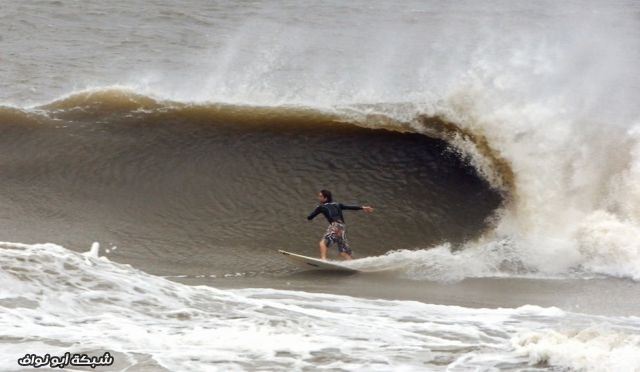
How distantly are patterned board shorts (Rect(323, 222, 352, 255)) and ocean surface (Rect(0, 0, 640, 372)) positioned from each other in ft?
0.98

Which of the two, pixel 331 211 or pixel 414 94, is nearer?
pixel 331 211

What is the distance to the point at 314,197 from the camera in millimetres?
13539

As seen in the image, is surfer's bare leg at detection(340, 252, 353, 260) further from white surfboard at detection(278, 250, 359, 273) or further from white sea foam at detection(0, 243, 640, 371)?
white sea foam at detection(0, 243, 640, 371)

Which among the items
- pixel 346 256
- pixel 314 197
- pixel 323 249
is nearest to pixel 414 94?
pixel 314 197

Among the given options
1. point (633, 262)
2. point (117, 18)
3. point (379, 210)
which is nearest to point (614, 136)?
point (633, 262)

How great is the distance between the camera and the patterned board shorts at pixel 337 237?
38.9ft

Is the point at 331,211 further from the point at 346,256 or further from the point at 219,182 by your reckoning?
the point at 219,182

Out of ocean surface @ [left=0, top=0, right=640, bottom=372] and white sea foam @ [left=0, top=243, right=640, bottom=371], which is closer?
white sea foam @ [left=0, top=243, right=640, bottom=371]

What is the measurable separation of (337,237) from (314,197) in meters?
1.79

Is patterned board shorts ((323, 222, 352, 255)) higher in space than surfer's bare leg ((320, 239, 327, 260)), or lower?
higher

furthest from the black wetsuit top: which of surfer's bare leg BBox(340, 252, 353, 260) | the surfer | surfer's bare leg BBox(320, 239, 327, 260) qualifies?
surfer's bare leg BBox(340, 252, 353, 260)

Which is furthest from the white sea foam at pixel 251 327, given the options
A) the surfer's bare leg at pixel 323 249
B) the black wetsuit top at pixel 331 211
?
the black wetsuit top at pixel 331 211

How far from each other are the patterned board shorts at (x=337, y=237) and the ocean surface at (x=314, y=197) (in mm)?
298

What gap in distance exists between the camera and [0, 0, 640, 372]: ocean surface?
7.92 m
